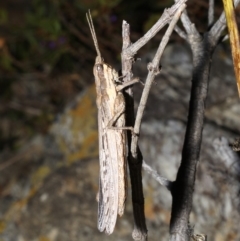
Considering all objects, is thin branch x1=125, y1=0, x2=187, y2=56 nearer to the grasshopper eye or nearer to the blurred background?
the grasshopper eye

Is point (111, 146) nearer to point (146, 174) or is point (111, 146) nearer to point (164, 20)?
point (164, 20)

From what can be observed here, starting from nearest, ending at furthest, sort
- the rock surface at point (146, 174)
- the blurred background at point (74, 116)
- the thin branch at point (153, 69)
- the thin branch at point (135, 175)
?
the thin branch at point (153, 69) < the thin branch at point (135, 175) < the rock surface at point (146, 174) < the blurred background at point (74, 116)

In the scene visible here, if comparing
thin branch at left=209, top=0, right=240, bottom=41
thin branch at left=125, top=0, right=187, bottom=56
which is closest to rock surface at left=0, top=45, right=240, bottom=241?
thin branch at left=209, top=0, right=240, bottom=41

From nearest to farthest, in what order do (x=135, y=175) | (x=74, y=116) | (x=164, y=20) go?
(x=164, y=20) < (x=135, y=175) < (x=74, y=116)

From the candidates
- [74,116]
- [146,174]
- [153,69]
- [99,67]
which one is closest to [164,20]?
[153,69]

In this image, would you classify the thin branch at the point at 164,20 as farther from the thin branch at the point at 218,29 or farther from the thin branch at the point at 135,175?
the thin branch at the point at 218,29

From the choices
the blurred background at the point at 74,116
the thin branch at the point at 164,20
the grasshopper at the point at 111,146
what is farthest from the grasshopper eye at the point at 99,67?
the blurred background at the point at 74,116
